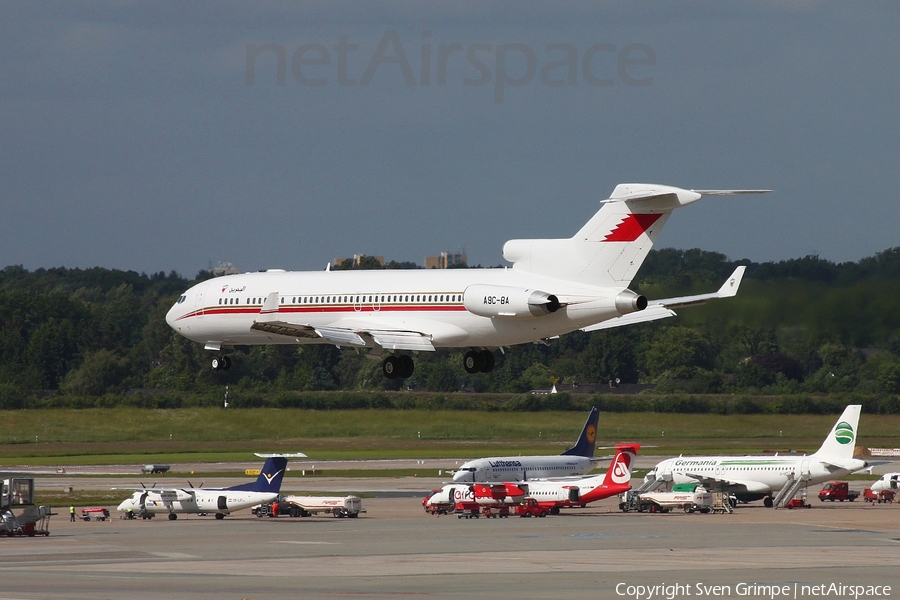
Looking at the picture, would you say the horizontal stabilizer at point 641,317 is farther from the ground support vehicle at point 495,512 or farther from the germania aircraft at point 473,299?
the ground support vehicle at point 495,512

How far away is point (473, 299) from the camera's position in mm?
51656

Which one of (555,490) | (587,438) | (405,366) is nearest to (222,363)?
(405,366)

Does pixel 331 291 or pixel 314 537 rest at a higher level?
pixel 331 291

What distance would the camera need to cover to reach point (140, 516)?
6819 cm

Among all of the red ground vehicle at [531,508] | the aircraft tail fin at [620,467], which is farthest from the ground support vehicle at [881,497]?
the red ground vehicle at [531,508]

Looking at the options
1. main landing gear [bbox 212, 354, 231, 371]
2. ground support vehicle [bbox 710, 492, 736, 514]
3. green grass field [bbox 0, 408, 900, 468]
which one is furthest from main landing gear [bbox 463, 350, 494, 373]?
green grass field [bbox 0, 408, 900, 468]

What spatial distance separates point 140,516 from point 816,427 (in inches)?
2083

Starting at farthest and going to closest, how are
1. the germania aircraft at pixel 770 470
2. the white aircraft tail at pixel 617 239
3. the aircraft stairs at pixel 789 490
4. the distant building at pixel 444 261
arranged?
the distant building at pixel 444 261 < the germania aircraft at pixel 770 470 < the aircraft stairs at pixel 789 490 < the white aircraft tail at pixel 617 239

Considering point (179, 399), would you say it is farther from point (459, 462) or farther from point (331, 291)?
point (331, 291)

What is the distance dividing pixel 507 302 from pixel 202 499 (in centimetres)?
2350

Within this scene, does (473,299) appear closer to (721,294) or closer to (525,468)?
(721,294)

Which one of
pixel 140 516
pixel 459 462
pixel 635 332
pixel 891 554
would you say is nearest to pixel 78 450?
pixel 459 462

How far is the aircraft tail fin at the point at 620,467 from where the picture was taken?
72.7 metres

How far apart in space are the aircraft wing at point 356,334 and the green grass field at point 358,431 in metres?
46.4
